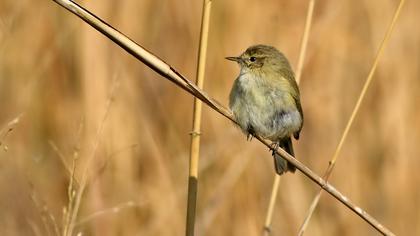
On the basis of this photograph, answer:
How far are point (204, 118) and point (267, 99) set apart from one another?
1270 millimetres

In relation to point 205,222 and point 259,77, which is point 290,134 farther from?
point 205,222

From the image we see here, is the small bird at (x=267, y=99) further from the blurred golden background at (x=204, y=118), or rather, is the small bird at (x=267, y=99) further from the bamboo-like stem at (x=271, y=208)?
the blurred golden background at (x=204, y=118)

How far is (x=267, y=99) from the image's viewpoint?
3332 mm

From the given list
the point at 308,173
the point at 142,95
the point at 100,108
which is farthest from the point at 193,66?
the point at 308,173

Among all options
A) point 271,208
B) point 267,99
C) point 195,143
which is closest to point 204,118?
point 267,99

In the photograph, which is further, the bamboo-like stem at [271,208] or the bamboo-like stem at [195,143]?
the bamboo-like stem at [271,208]

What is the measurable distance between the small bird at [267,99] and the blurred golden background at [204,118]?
725mm

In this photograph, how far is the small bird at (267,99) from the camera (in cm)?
327

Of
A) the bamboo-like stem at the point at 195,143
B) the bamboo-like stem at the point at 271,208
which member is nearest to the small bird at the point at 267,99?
the bamboo-like stem at the point at 271,208

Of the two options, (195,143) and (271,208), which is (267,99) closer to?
(271,208)

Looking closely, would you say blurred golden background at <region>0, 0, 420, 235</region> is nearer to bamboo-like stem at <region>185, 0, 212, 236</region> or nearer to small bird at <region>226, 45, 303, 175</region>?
small bird at <region>226, 45, 303, 175</region>

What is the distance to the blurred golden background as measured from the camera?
14.0 feet

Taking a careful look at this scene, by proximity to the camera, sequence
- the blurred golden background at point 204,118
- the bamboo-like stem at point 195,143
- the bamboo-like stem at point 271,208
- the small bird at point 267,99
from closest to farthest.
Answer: the bamboo-like stem at point 195,143 < the bamboo-like stem at point 271,208 < the small bird at point 267,99 < the blurred golden background at point 204,118

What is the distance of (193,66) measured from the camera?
4719mm
